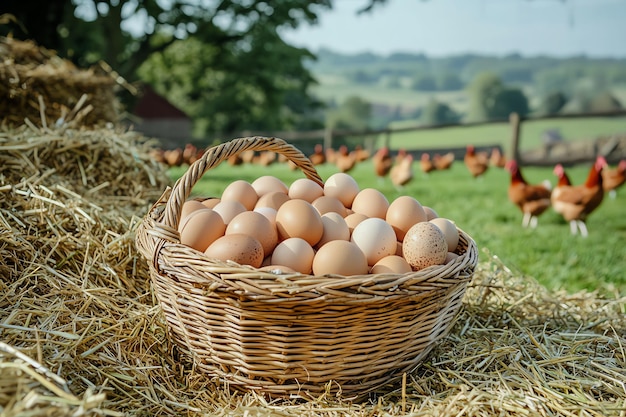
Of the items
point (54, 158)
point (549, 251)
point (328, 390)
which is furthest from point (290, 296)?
point (549, 251)

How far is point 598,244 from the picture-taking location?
16.8ft

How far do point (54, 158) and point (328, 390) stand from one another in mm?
2400

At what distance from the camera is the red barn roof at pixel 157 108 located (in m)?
30.6

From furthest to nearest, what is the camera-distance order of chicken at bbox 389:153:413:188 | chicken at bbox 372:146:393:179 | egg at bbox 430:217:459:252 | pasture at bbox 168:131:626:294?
1. chicken at bbox 372:146:393:179
2. chicken at bbox 389:153:413:188
3. pasture at bbox 168:131:626:294
4. egg at bbox 430:217:459:252

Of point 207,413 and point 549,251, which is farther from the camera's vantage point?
point 549,251

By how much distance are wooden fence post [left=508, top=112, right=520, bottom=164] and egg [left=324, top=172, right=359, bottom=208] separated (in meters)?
9.83

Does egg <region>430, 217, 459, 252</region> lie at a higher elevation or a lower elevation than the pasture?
higher

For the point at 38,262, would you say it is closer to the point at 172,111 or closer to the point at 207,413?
the point at 207,413

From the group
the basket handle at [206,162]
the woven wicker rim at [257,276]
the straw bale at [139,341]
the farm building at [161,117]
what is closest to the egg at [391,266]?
the woven wicker rim at [257,276]

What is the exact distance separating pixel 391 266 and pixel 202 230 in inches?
27.4

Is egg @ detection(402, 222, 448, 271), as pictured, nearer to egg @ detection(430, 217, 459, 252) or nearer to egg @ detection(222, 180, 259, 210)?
egg @ detection(430, 217, 459, 252)

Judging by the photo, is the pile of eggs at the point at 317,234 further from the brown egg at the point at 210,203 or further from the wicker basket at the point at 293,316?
the wicker basket at the point at 293,316

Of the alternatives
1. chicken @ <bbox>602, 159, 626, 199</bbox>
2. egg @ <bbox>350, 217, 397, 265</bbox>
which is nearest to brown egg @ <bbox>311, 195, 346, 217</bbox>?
egg @ <bbox>350, 217, 397, 265</bbox>

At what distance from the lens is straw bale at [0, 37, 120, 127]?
159 inches
